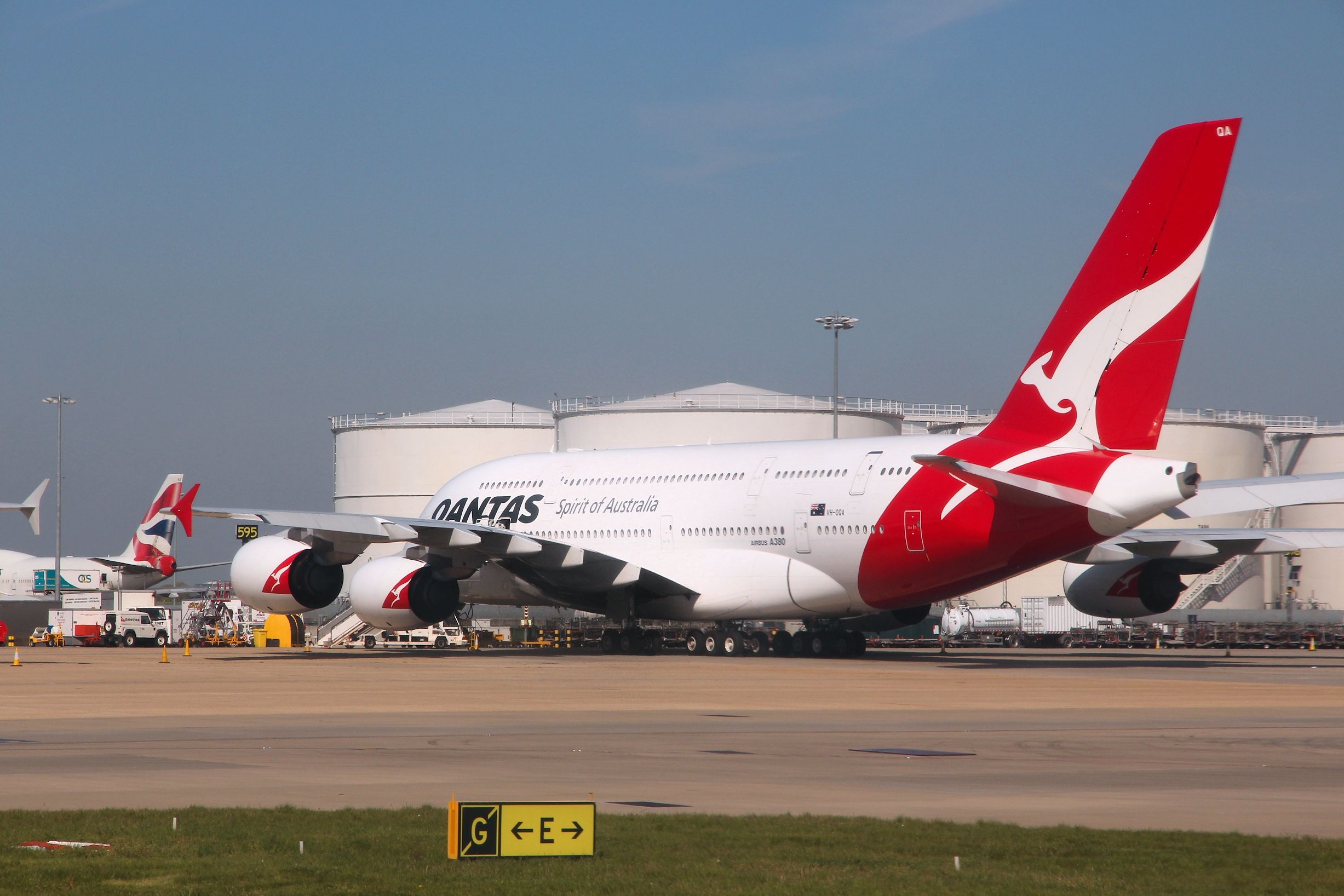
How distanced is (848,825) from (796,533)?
81.3 feet

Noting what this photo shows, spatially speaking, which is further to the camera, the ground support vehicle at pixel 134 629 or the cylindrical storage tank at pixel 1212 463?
the cylindrical storage tank at pixel 1212 463

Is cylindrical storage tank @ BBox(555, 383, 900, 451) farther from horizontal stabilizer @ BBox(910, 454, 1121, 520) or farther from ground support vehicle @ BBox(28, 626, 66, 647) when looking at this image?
horizontal stabilizer @ BBox(910, 454, 1121, 520)

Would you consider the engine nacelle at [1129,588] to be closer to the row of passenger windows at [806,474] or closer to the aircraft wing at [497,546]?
the row of passenger windows at [806,474]

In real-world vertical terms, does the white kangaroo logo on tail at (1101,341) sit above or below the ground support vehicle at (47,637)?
above

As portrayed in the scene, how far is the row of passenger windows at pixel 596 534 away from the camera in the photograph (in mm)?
37675

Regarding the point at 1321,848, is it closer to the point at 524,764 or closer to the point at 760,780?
the point at 760,780

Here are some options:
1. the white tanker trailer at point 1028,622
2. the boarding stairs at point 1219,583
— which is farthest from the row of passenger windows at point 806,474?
the boarding stairs at point 1219,583

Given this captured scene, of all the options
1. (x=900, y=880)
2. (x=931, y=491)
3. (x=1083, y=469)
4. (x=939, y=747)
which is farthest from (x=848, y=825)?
(x=931, y=491)

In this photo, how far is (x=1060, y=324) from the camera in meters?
28.4

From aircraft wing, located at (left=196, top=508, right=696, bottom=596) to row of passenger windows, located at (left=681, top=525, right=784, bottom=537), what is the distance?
1.26m

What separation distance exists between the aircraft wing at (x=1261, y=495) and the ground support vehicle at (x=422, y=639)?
26810mm

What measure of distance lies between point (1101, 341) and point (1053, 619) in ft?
97.5

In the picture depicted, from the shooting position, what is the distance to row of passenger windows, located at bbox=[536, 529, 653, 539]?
124ft

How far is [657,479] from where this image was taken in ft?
125
